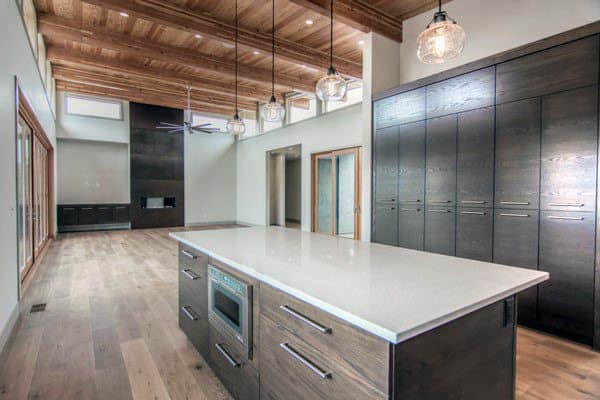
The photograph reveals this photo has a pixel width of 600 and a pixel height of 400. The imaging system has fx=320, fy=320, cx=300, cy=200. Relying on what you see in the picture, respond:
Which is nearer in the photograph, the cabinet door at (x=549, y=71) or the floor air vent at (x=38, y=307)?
the cabinet door at (x=549, y=71)

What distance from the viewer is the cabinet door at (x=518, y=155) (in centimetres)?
277

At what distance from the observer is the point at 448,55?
2.21m

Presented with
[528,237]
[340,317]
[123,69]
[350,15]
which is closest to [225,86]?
[123,69]

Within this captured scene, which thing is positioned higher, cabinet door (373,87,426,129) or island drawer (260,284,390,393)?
cabinet door (373,87,426,129)

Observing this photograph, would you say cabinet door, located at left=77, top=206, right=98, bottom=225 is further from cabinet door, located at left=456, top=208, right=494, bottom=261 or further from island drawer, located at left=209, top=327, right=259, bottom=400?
cabinet door, located at left=456, top=208, right=494, bottom=261

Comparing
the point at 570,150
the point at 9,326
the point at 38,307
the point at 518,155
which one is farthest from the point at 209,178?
the point at 570,150

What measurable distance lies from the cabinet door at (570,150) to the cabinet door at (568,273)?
12 cm

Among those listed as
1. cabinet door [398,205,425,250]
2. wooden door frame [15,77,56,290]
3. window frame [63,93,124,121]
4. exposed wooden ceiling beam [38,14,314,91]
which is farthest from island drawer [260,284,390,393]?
window frame [63,93,124,121]

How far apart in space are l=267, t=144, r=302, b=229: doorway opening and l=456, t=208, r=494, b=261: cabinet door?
5969mm

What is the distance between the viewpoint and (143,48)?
5.53 m

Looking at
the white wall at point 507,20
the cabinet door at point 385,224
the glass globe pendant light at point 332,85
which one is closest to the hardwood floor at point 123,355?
the cabinet door at point 385,224

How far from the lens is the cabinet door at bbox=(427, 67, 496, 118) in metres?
3.09

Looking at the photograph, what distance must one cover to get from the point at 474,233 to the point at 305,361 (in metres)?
2.70

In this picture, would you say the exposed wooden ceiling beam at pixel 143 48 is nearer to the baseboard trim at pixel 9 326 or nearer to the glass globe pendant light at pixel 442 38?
the baseboard trim at pixel 9 326
